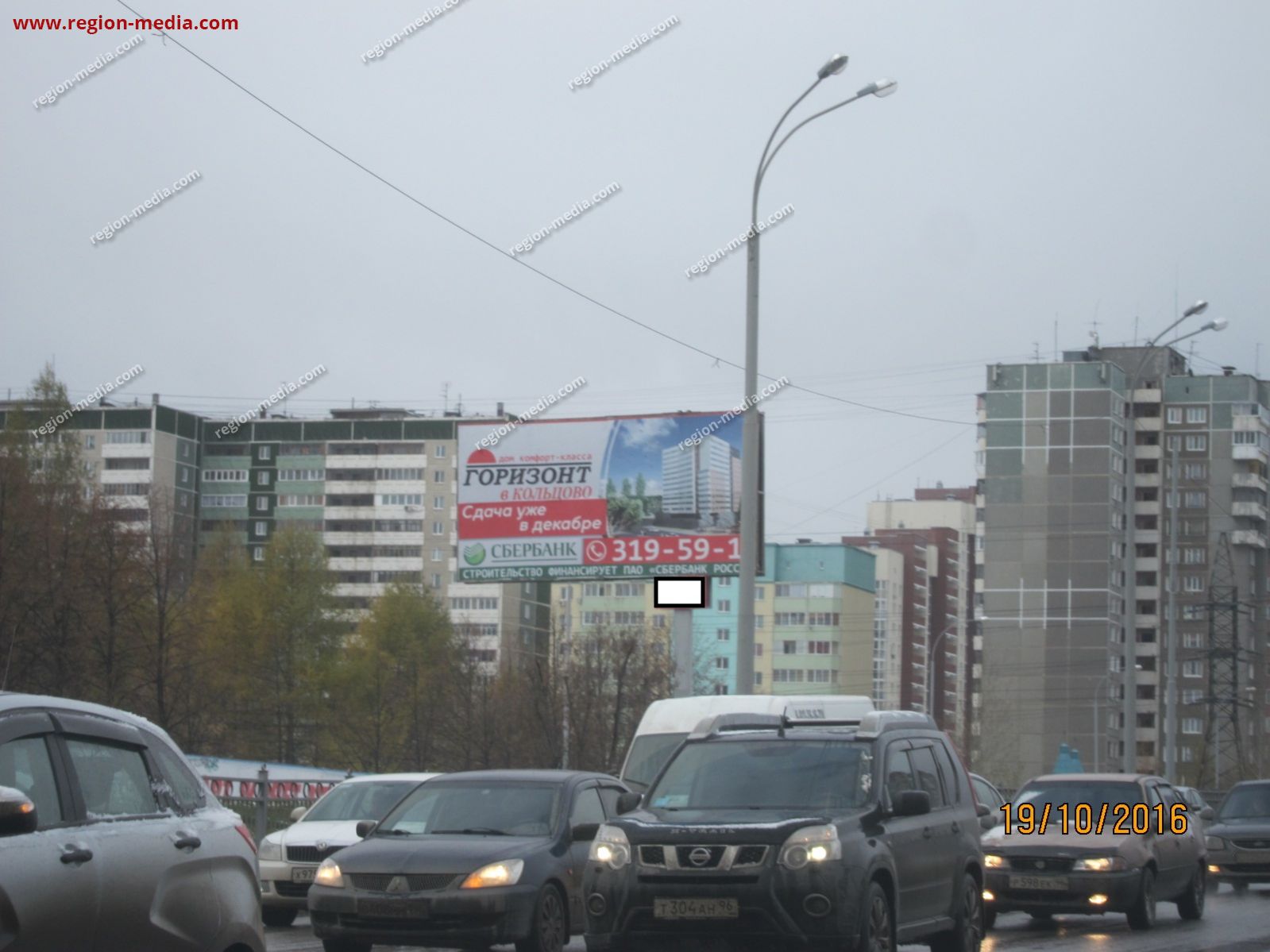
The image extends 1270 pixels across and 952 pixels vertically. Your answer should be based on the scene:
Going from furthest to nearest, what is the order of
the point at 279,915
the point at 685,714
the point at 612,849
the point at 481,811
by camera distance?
the point at 685,714
the point at 279,915
the point at 481,811
the point at 612,849

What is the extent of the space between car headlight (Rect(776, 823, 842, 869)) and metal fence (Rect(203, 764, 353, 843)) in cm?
1306

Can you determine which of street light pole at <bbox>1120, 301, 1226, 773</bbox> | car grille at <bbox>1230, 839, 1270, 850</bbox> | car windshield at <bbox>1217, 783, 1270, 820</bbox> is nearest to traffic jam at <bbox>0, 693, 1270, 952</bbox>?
car grille at <bbox>1230, 839, 1270, 850</bbox>

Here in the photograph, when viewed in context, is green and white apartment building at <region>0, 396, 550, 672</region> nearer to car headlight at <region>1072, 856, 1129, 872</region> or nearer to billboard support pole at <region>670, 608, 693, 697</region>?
billboard support pole at <region>670, 608, 693, 697</region>

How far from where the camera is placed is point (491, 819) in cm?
1440

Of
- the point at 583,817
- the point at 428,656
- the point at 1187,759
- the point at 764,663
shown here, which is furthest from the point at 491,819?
the point at 764,663

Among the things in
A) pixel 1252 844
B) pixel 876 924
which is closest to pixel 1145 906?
pixel 876 924

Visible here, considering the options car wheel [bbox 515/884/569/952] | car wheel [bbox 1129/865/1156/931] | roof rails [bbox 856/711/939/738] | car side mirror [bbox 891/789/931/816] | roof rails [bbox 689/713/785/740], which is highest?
roof rails [bbox 856/711/939/738]

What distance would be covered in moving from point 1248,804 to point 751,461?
8931mm

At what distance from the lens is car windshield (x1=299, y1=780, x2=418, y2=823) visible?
1884 centimetres

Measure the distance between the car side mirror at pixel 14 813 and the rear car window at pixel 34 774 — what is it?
1.67 ft

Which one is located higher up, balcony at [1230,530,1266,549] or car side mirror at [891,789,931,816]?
balcony at [1230,530,1266,549]

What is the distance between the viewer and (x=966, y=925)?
13.4m

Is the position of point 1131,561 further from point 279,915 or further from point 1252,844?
point 279,915

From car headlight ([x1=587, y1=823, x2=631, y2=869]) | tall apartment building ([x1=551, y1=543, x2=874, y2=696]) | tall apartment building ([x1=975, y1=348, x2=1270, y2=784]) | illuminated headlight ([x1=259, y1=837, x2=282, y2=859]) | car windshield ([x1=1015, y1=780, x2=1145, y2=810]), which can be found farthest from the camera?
tall apartment building ([x1=551, y1=543, x2=874, y2=696])
